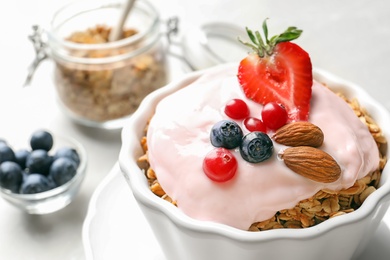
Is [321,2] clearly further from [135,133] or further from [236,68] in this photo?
[135,133]

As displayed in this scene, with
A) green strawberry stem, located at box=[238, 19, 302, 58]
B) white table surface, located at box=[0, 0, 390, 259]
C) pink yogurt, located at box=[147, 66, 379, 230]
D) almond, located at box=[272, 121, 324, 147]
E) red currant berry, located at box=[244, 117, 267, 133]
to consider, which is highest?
green strawberry stem, located at box=[238, 19, 302, 58]

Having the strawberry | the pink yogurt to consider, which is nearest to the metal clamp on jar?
the pink yogurt

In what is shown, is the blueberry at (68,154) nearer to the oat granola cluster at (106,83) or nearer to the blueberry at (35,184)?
the blueberry at (35,184)

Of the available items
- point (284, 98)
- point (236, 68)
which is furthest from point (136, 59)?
point (284, 98)

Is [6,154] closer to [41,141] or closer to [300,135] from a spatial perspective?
[41,141]

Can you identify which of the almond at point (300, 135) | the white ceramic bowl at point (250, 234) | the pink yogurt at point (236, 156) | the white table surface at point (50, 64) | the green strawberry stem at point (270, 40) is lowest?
the white table surface at point (50, 64)

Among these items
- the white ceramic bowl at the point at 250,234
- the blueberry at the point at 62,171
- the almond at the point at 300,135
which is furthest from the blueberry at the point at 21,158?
the almond at the point at 300,135

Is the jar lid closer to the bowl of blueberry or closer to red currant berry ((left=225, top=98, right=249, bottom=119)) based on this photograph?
the bowl of blueberry
